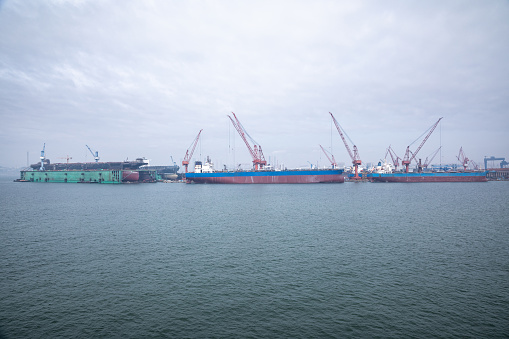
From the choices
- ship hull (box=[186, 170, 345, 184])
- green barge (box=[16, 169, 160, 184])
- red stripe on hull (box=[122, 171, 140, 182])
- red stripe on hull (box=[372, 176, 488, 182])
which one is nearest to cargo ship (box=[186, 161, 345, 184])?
ship hull (box=[186, 170, 345, 184])

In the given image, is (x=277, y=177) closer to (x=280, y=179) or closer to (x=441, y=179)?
(x=280, y=179)

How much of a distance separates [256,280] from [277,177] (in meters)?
117

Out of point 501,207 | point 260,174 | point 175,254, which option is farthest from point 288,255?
point 260,174

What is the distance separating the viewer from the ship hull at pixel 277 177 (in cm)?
13962

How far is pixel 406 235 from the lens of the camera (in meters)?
38.2

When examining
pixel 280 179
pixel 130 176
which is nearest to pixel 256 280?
pixel 280 179

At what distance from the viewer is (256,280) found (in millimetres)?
23969

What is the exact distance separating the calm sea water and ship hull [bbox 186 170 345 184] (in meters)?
94.5

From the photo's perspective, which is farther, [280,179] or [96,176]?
[96,176]

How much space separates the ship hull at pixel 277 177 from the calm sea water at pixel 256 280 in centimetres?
9445

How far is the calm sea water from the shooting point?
1752 centimetres

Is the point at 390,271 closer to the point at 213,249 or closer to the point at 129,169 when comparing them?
the point at 213,249

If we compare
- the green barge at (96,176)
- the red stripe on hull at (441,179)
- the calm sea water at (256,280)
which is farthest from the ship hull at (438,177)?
the green barge at (96,176)

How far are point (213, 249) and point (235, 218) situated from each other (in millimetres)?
18860
